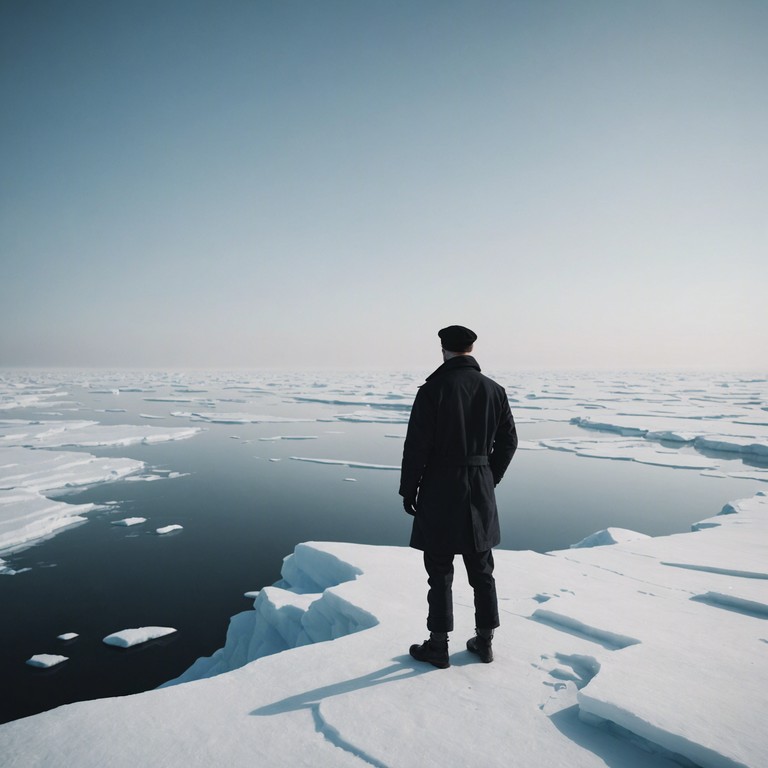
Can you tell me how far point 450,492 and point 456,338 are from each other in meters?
0.71

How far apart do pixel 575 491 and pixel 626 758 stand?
9450 millimetres

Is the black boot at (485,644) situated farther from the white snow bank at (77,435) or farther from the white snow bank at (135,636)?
the white snow bank at (77,435)

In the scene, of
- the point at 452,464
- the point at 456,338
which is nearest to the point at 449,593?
the point at 452,464

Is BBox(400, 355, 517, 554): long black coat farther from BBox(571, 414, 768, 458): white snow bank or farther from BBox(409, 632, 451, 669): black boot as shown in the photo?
BBox(571, 414, 768, 458): white snow bank

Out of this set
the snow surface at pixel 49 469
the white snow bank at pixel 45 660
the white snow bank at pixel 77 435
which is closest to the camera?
the white snow bank at pixel 45 660

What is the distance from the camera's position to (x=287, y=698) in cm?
183

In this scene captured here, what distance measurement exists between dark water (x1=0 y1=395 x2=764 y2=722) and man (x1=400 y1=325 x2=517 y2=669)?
3531 mm

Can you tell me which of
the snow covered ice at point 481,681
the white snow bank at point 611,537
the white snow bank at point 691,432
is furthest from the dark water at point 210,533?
the white snow bank at point 691,432

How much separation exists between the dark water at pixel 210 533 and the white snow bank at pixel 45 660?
0.05 m

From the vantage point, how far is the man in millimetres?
2014

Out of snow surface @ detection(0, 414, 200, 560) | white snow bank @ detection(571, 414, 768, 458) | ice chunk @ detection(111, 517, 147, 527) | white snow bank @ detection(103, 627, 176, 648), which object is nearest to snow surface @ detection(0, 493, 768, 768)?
white snow bank @ detection(103, 627, 176, 648)

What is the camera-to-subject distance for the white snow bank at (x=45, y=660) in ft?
14.0

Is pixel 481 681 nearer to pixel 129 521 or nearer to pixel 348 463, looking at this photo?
pixel 129 521

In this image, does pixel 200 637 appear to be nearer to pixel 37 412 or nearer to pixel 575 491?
pixel 575 491
